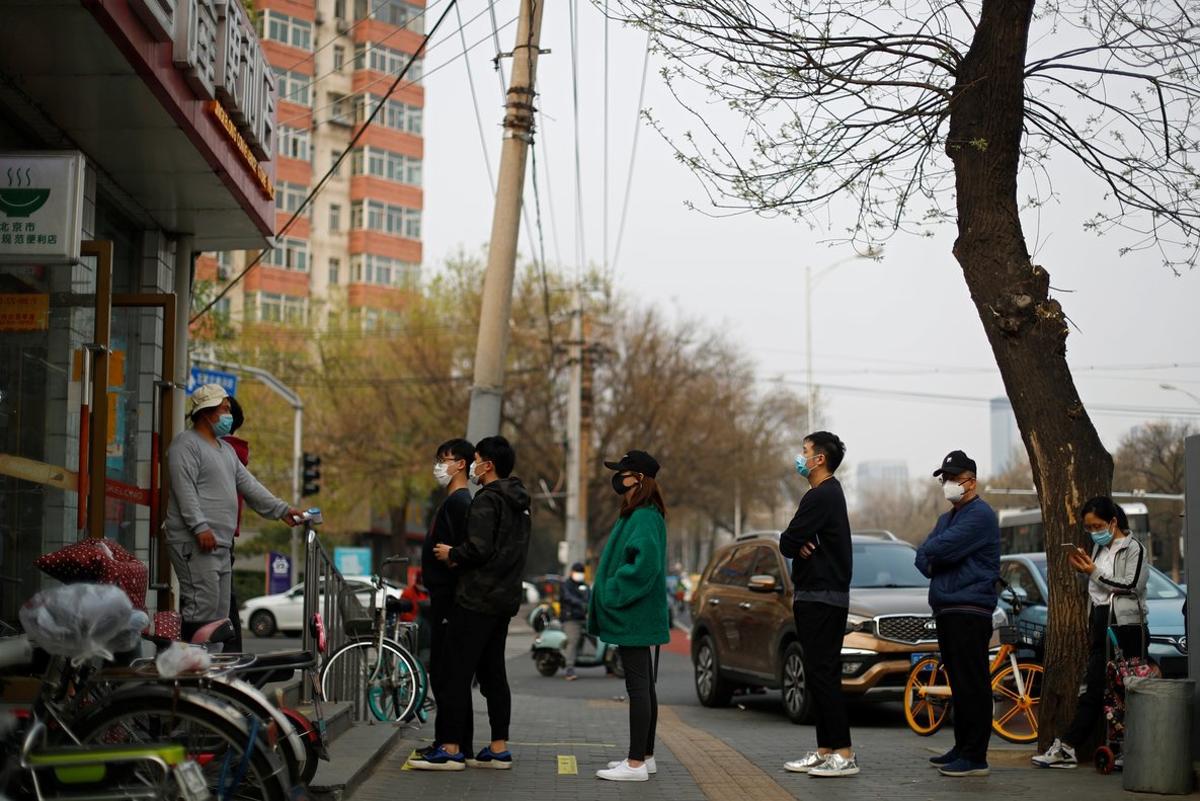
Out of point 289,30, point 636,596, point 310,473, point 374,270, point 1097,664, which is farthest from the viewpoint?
point 374,270

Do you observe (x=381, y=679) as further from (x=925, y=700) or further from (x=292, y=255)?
(x=292, y=255)

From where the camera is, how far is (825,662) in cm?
920

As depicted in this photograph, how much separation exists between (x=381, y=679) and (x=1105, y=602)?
18.3 feet

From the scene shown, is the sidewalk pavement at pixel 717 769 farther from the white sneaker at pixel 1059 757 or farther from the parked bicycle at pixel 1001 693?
the parked bicycle at pixel 1001 693

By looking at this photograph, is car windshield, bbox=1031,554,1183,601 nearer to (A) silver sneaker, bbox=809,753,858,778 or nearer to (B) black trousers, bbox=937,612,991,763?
(B) black trousers, bbox=937,612,991,763

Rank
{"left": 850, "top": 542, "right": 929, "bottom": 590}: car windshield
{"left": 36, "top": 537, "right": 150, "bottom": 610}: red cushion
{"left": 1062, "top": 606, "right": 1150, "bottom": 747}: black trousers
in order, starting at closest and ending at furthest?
1. {"left": 36, "top": 537, "right": 150, "bottom": 610}: red cushion
2. {"left": 1062, "top": 606, "right": 1150, "bottom": 747}: black trousers
3. {"left": 850, "top": 542, "right": 929, "bottom": 590}: car windshield

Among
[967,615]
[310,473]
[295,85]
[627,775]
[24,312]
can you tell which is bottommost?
[627,775]

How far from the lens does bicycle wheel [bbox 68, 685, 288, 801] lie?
585cm

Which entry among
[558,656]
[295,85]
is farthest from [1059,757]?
[295,85]

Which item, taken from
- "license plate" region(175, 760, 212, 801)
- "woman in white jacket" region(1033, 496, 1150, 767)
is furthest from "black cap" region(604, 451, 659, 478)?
"license plate" region(175, 760, 212, 801)

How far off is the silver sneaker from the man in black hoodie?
1941 mm

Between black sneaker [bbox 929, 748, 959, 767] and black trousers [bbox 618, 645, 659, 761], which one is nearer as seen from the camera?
black trousers [bbox 618, 645, 659, 761]

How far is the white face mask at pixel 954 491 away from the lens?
32.1 ft

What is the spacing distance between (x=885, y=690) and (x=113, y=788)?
968 centimetres
